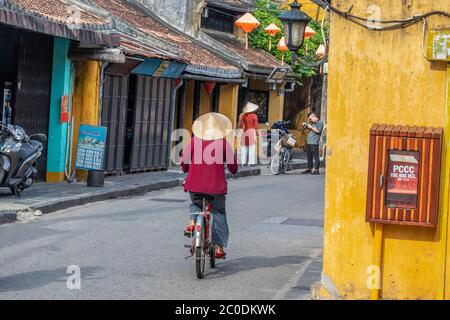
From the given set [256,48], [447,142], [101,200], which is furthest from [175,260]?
[256,48]

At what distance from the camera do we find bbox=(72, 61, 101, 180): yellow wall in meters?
20.9

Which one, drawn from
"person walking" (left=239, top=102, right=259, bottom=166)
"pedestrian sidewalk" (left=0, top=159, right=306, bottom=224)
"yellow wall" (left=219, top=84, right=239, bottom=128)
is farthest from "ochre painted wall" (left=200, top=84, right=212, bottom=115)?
"pedestrian sidewalk" (left=0, top=159, right=306, bottom=224)

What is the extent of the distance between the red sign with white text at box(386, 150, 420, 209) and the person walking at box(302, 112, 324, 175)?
17694mm

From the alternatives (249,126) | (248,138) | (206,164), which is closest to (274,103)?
(248,138)

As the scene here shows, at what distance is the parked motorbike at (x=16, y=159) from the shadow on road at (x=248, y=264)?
18.7 ft

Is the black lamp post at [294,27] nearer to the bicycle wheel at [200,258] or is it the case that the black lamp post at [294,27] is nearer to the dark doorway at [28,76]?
the dark doorway at [28,76]

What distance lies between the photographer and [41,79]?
19672mm

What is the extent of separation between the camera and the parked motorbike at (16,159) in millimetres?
16328

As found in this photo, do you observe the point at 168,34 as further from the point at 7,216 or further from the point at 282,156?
the point at 7,216

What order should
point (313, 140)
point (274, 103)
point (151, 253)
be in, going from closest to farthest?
1. point (151, 253)
2. point (313, 140)
3. point (274, 103)

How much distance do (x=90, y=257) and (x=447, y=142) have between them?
4.76 m

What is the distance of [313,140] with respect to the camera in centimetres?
2719

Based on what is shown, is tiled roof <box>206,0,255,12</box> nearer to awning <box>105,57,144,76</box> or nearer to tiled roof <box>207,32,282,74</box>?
tiled roof <box>207,32,282,74</box>

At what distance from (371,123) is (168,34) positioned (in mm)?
21148
